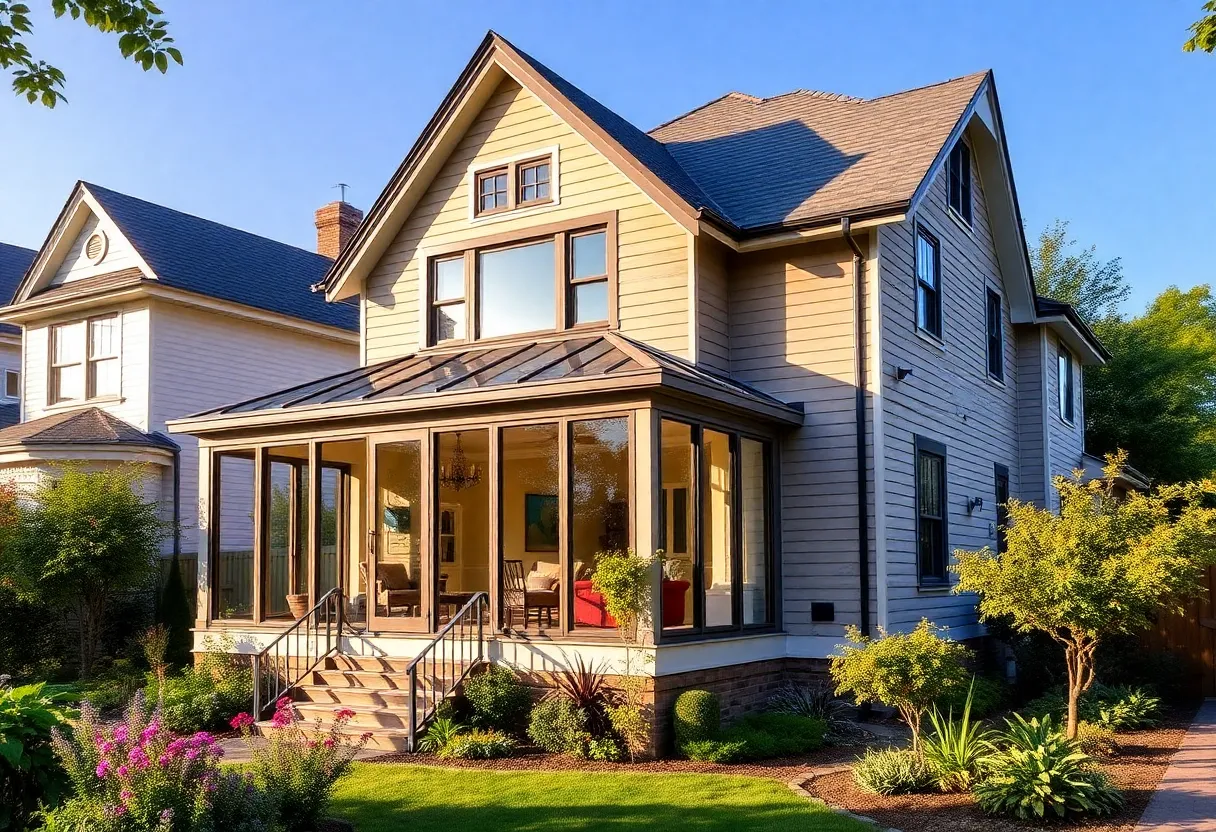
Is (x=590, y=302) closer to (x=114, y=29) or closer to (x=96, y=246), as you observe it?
(x=114, y=29)

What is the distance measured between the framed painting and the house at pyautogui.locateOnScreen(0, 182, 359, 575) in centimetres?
673

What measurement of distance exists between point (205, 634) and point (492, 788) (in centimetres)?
693

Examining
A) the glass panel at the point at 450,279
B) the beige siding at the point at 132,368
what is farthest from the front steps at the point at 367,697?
the beige siding at the point at 132,368

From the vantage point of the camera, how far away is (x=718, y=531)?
13047mm

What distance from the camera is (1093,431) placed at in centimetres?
2911

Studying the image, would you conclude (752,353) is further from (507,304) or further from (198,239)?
(198,239)

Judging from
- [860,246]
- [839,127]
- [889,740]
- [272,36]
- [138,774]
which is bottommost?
[889,740]

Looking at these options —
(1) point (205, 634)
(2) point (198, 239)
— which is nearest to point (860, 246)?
(1) point (205, 634)

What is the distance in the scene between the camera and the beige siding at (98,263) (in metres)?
21.6

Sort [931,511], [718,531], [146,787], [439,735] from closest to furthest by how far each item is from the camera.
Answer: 1. [146,787]
2. [439,735]
3. [718,531]
4. [931,511]

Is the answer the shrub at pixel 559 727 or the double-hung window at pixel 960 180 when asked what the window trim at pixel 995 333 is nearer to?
the double-hung window at pixel 960 180

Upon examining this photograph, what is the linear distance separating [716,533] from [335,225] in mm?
18220

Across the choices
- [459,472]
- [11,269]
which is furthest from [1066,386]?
[11,269]

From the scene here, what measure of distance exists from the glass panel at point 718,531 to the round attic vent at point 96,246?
14.6 meters
